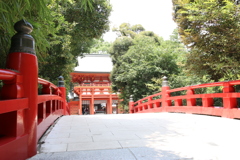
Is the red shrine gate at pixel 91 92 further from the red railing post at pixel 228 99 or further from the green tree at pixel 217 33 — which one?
the red railing post at pixel 228 99

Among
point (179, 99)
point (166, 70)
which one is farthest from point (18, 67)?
point (166, 70)

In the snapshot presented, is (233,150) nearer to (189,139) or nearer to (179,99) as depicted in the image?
(189,139)

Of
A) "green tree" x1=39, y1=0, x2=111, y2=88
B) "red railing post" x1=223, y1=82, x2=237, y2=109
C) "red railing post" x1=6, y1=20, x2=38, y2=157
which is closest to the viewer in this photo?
"red railing post" x1=6, y1=20, x2=38, y2=157

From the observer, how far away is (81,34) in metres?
8.31

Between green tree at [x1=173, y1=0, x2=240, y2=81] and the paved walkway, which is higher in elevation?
green tree at [x1=173, y1=0, x2=240, y2=81]

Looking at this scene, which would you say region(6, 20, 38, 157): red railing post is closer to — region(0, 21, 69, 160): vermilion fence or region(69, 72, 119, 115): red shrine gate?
region(0, 21, 69, 160): vermilion fence

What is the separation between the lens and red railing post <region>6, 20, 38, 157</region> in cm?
179

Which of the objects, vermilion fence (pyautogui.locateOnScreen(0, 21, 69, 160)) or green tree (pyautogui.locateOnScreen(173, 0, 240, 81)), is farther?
green tree (pyautogui.locateOnScreen(173, 0, 240, 81))

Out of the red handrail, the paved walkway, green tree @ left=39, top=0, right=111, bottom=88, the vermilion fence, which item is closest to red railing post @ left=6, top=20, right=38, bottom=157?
the vermilion fence

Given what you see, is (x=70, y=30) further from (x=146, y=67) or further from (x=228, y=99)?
(x=228, y=99)

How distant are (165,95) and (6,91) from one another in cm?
578

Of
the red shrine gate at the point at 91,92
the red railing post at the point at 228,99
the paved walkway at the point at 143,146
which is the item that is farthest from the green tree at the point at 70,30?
the red shrine gate at the point at 91,92

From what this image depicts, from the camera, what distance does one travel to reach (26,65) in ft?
6.01

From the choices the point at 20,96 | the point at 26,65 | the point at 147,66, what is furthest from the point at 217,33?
the point at 147,66
